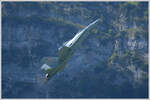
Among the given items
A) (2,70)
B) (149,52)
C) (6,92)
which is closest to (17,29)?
(2,70)

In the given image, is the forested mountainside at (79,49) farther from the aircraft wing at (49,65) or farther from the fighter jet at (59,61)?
the aircraft wing at (49,65)

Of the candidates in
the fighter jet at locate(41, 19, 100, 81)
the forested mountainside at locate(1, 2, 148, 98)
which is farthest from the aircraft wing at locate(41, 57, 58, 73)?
the forested mountainside at locate(1, 2, 148, 98)

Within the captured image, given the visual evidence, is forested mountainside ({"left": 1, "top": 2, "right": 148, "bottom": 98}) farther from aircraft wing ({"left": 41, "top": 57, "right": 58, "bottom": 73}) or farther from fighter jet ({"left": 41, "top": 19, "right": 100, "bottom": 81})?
aircraft wing ({"left": 41, "top": 57, "right": 58, "bottom": 73})

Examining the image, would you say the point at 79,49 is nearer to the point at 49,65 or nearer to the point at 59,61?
the point at 59,61

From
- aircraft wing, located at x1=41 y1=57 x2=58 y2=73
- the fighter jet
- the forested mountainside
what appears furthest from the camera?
the forested mountainside

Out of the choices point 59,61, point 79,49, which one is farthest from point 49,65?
point 79,49

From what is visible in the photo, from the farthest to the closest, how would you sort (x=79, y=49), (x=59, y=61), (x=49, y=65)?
(x=79, y=49) < (x=59, y=61) < (x=49, y=65)

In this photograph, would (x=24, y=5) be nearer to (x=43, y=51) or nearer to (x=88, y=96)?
(x=43, y=51)

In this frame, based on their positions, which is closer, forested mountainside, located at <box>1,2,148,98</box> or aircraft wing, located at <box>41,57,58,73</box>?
aircraft wing, located at <box>41,57,58,73</box>

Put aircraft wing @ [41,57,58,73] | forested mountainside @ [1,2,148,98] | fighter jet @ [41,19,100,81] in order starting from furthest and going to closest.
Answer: forested mountainside @ [1,2,148,98] < fighter jet @ [41,19,100,81] < aircraft wing @ [41,57,58,73]
